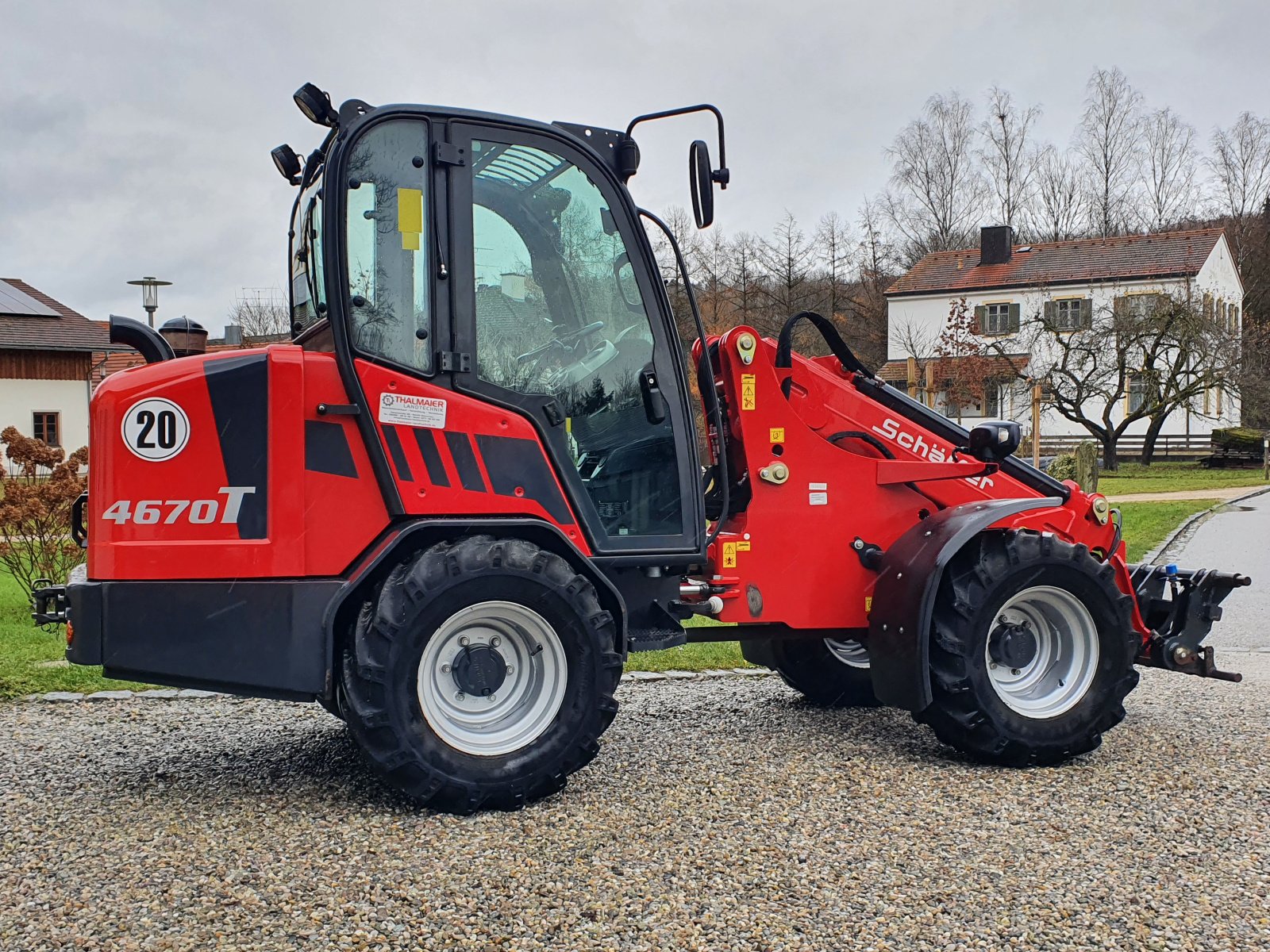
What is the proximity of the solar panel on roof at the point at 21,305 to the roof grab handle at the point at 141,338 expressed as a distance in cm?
3801

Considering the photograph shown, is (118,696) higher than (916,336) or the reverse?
the reverse

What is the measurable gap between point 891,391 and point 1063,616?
1.28m

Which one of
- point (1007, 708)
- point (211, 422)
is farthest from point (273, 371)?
point (1007, 708)

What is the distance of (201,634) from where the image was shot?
4.20 metres

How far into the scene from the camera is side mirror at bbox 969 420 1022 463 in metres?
5.29

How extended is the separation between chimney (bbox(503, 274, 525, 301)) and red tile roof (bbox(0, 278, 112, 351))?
3524 centimetres

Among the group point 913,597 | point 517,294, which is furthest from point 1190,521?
point 517,294

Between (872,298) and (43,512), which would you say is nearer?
(43,512)

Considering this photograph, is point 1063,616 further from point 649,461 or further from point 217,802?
point 217,802

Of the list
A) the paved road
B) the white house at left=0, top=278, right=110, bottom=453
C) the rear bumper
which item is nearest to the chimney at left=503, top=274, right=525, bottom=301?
the rear bumper

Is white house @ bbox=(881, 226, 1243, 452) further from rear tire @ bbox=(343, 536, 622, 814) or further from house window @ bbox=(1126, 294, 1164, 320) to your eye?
rear tire @ bbox=(343, 536, 622, 814)

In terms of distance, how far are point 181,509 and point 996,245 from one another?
4629cm

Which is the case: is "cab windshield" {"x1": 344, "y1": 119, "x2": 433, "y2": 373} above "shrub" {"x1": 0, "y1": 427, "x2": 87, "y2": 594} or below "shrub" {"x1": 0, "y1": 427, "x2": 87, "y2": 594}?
above

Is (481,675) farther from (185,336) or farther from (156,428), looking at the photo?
(185,336)
